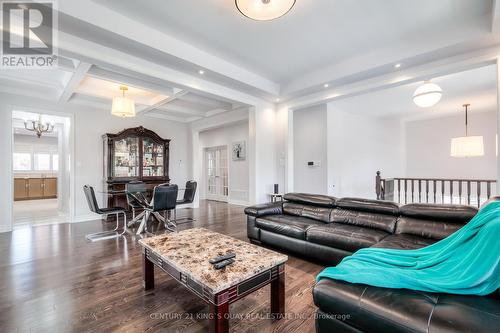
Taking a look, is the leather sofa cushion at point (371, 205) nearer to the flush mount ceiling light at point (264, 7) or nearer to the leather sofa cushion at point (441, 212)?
the leather sofa cushion at point (441, 212)

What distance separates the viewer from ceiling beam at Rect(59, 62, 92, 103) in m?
3.32

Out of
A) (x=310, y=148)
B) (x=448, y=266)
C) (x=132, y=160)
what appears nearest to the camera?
(x=448, y=266)

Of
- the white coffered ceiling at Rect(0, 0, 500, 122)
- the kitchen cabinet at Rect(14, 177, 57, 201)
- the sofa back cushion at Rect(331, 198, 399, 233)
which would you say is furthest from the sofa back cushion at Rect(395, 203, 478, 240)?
the kitchen cabinet at Rect(14, 177, 57, 201)

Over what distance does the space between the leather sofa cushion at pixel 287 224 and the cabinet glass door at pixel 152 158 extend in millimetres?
4054

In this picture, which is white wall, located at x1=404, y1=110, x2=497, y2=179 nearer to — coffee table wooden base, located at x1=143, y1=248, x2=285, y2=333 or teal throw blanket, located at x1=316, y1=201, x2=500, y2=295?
teal throw blanket, located at x1=316, y1=201, x2=500, y2=295

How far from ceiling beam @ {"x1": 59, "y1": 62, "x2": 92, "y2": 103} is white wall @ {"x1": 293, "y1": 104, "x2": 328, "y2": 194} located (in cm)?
428

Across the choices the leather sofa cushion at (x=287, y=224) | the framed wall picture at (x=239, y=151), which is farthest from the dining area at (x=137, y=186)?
the framed wall picture at (x=239, y=151)

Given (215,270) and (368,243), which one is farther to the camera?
(368,243)

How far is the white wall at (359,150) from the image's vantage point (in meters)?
5.58

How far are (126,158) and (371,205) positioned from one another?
5.57 meters

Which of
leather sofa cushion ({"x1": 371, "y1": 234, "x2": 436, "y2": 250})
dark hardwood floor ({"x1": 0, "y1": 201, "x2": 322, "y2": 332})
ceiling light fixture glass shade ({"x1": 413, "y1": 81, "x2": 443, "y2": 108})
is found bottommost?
dark hardwood floor ({"x1": 0, "y1": 201, "x2": 322, "y2": 332})

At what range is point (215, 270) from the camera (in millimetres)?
1640

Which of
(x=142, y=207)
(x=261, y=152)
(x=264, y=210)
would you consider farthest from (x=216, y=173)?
(x=264, y=210)

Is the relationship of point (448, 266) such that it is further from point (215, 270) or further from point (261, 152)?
point (261, 152)
